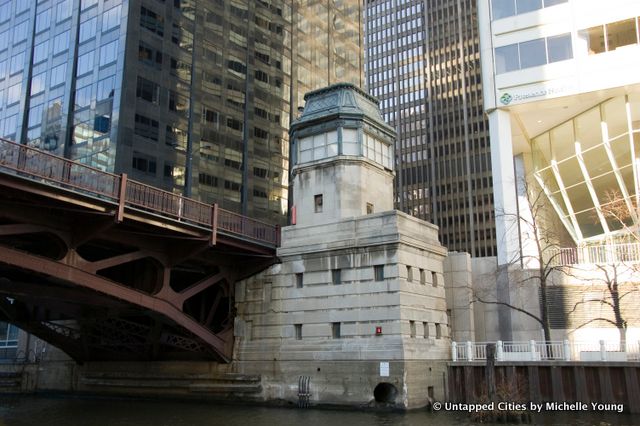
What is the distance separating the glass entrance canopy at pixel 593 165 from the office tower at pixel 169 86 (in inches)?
1657

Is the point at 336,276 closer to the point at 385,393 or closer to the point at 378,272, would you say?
the point at 378,272

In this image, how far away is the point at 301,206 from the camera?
3512 centimetres

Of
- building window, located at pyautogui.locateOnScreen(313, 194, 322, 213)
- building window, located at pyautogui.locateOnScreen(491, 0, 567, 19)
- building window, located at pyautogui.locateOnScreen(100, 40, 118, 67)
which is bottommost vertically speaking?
building window, located at pyautogui.locateOnScreen(313, 194, 322, 213)

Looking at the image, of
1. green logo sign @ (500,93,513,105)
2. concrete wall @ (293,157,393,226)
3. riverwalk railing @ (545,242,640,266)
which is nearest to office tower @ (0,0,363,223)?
concrete wall @ (293,157,393,226)

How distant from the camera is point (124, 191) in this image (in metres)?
24.7

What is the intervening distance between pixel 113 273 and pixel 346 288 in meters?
12.4

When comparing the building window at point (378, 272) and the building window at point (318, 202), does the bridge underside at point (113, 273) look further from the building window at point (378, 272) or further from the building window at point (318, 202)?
the building window at point (378, 272)

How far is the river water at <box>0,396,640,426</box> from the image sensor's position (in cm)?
2530

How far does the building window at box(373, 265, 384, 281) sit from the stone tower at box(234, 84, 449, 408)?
0.16 feet

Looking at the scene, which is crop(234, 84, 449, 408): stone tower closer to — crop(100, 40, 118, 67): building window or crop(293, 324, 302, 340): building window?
crop(293, 324, 302, 340): building window

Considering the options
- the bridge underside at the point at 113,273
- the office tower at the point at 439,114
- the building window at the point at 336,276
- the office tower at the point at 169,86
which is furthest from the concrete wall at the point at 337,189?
the office tower at the point at 439,114

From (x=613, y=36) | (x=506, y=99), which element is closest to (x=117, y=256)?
(x=506, y=99)

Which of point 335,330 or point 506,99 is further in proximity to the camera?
point 506,99

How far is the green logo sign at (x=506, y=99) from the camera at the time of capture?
3981 cm
